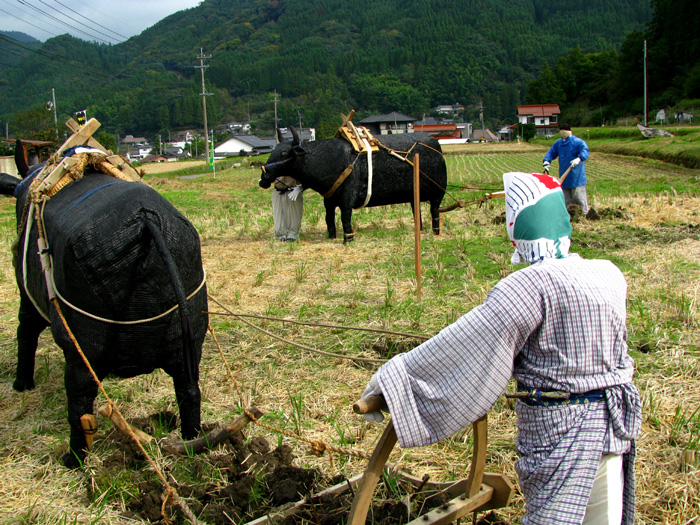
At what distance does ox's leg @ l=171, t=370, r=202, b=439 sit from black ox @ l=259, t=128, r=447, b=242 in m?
5.65

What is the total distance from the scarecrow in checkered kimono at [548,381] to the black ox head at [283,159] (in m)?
6.84

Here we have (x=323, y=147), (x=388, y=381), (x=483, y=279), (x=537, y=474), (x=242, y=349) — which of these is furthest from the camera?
(x=323, y=147)

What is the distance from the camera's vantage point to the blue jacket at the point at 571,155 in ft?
27.6

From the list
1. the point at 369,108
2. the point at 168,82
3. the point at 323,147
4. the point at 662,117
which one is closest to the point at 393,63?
the point at 369,108

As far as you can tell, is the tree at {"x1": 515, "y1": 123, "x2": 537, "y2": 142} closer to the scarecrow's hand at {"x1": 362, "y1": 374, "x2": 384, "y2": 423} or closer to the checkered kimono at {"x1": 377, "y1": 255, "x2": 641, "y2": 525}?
the checkered kimono at {"x1": 377, "y1": 255, "x2": 641, "y2": 525}

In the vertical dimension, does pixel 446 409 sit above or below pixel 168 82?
below

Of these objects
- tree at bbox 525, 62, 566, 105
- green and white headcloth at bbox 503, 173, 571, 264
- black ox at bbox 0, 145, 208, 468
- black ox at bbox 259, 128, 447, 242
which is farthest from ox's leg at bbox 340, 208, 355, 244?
tree at bbox 525, 62, 566, 105

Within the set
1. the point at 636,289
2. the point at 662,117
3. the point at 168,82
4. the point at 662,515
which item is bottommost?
the point at 662,515

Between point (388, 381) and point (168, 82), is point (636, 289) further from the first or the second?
point (168, 82)

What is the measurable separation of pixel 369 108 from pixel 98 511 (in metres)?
110

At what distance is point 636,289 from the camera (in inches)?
216

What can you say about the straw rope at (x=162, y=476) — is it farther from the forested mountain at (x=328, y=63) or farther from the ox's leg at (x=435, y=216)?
the forested mountain at (x=328, y=63)

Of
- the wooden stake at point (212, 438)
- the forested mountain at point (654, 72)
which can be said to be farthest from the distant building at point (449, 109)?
the wooden stake at point (212, 438)

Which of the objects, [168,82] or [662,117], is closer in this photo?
[662,117]
